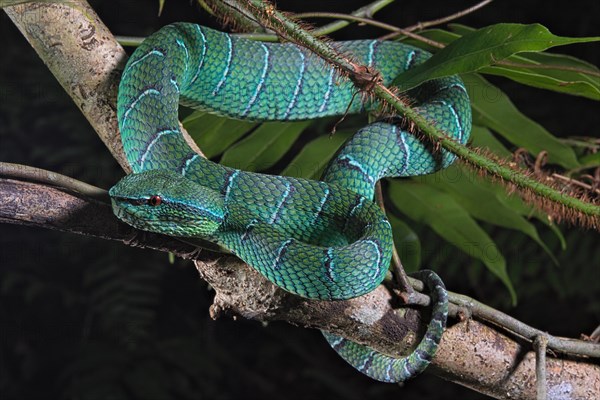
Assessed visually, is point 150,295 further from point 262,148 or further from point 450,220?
point 450,220

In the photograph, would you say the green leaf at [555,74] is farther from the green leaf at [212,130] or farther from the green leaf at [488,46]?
the green leaf at [212,130]

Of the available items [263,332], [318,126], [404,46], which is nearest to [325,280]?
[404,46]

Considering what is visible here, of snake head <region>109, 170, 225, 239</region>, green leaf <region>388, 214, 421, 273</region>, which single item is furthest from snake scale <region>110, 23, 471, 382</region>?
green leaf <region>388, 214, 421, 273</region>

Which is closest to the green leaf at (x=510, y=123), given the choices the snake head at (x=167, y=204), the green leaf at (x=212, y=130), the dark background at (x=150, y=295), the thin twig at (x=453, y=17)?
the thin twig at (x=453, y=17)

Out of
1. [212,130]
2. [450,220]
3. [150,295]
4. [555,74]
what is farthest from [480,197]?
[150,295]

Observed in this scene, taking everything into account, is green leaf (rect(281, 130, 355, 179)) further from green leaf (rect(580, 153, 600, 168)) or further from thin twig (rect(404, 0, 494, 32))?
green leaf (rect(580, 153, 600, 168))

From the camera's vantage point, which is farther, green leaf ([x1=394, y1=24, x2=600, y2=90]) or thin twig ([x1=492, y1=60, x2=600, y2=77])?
thin twig ([x1=492, y1=60, x2=600, y2=77])
